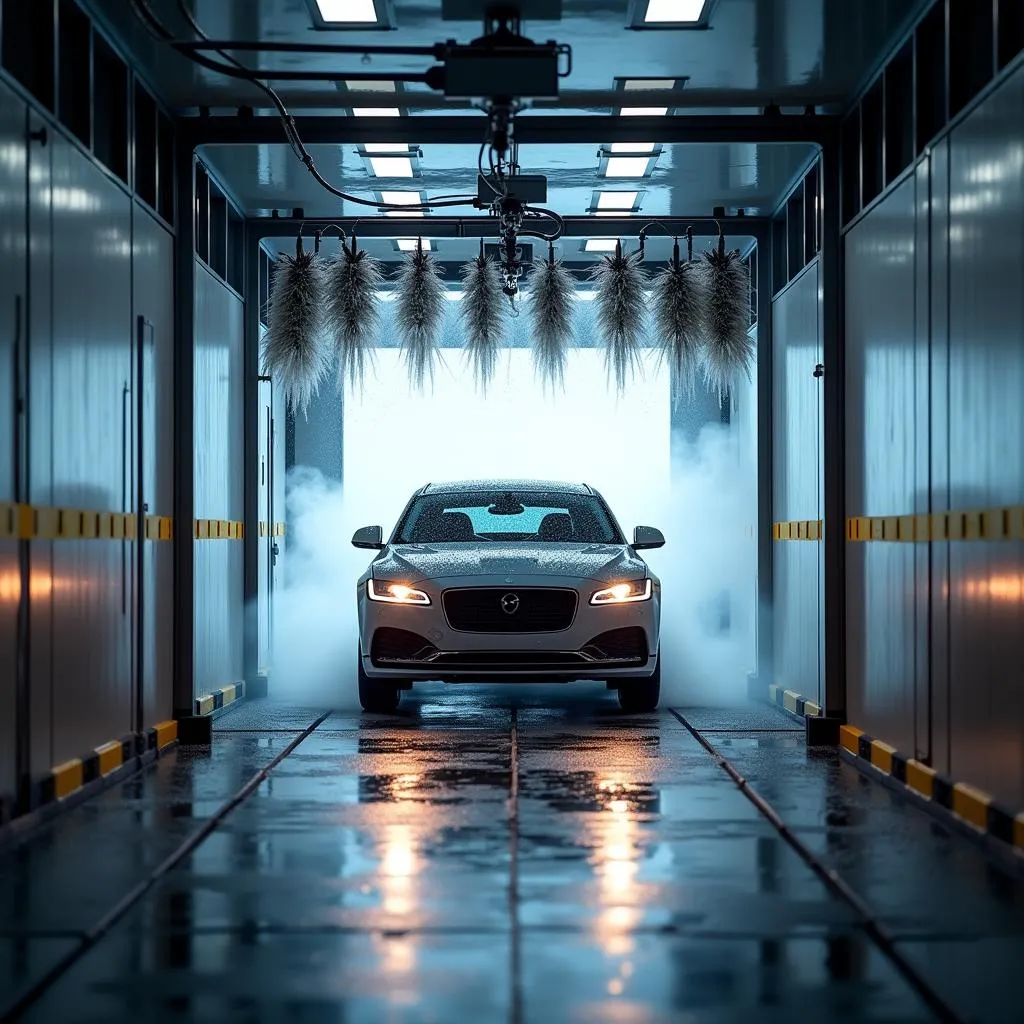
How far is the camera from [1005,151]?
23.2 ft

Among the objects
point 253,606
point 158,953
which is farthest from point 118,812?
point 253,606

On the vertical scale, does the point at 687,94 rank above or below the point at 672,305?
above

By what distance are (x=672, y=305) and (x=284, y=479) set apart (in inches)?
211

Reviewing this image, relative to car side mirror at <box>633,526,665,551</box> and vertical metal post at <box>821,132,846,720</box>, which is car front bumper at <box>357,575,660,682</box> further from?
vertical metal post at <box>821,132,846,720</box>

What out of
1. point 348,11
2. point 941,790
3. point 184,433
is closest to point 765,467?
point 184,433

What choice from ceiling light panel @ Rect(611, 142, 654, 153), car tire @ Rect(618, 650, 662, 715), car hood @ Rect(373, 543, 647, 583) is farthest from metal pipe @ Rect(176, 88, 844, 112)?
car tire @ Rect(618, 650, 662, 715)

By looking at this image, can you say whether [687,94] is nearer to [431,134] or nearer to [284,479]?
[431,134]

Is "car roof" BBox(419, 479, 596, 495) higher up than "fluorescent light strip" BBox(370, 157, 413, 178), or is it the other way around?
"fluorescent light strip" BBox(370, 157, 413, 178)

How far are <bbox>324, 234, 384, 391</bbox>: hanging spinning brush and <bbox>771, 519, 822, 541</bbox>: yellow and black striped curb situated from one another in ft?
11.2

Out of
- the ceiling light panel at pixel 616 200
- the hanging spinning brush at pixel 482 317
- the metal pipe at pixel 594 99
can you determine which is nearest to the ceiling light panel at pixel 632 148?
the metal pipe at pixel 594 99

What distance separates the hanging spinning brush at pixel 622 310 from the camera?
14008 millimetres

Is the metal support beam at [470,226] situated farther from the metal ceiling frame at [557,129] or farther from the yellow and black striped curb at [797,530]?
the metal ceiling frame at [557,129]

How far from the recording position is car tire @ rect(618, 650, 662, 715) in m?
12.7

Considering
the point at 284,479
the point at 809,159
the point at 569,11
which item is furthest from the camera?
the point at 284,479
